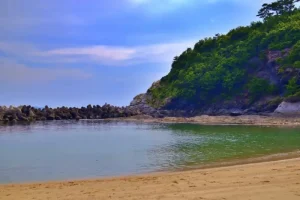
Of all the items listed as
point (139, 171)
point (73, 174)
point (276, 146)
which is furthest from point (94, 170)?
point (276, 146)

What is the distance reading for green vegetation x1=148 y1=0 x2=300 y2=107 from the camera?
6119 centimetres

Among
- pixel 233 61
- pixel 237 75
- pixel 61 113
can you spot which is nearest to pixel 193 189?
pixel 237 75

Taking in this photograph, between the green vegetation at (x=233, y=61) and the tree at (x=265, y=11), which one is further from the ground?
the tree at (x=265, y=11)

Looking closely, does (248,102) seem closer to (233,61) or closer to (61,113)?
(233,61)

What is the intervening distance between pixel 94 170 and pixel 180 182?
6.44m

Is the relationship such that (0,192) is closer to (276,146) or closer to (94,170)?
(94,170)

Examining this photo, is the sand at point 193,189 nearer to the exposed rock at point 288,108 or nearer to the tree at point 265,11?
Result: the exposed rock at point 288,108

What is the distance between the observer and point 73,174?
1556 centimetres

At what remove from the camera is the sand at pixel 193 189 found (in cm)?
877

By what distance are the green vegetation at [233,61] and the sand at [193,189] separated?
4794 cm

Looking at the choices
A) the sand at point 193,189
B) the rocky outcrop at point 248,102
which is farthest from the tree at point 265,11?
the sand at point 193,189

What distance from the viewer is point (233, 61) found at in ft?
222

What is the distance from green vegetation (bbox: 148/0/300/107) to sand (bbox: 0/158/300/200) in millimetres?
47943

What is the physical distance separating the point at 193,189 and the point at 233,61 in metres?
60.5
